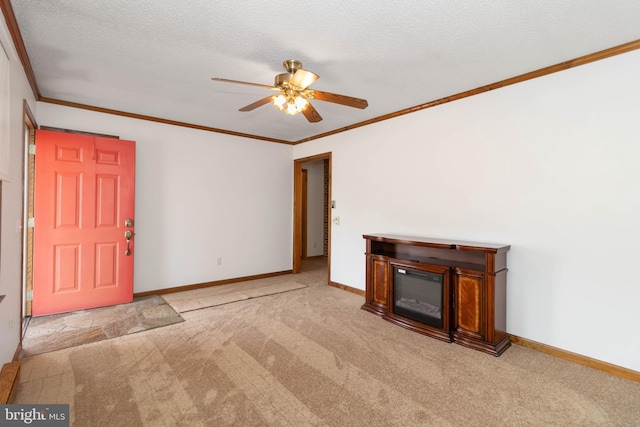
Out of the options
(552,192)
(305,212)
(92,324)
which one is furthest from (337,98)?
(305,212)

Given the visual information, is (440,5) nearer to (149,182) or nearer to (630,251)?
(630,251)

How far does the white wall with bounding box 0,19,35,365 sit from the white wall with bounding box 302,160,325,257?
5.16 m

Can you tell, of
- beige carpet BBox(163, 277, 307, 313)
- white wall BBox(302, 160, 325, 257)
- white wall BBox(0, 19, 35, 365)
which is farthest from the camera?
white wall BBox(302, 160, 325, 257)

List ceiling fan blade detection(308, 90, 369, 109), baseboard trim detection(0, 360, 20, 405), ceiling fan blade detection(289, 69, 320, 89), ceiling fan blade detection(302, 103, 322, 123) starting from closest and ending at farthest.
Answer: baseboard trim detection(0, 360, 20, 405) → ceiling fan blade detection(289, 69, 320, 89) → ceiling fan blade detection(308, 90, 369, 109) → ceiling fan blade detection(302, 103, 322, 123)

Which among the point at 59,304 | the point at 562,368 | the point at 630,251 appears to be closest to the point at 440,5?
the point at 630,251

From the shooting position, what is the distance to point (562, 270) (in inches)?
104

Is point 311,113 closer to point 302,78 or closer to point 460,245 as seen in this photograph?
point 302,78

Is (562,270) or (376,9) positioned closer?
(376,9)

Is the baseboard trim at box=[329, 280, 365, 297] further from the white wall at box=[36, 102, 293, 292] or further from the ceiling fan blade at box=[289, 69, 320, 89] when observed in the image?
the ceiling fan blade at box=[289, 69, 320, 89]

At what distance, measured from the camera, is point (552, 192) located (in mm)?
2688

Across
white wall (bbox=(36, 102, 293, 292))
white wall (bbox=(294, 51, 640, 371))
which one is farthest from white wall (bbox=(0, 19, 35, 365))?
white wall (bbox=(294, 51, 640, 371))

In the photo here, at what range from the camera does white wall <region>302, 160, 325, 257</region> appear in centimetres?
731

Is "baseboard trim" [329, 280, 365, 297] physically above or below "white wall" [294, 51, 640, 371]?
below

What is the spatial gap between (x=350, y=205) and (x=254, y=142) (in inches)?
78.7
